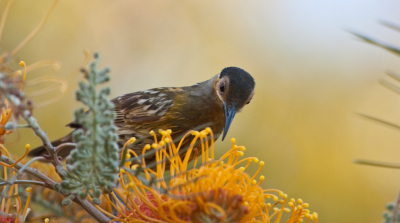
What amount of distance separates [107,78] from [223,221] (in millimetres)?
717

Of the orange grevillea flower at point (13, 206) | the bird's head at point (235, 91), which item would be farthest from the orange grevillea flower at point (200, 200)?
the bird's head at point (235, 91)

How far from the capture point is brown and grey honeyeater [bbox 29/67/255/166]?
3.29 metres

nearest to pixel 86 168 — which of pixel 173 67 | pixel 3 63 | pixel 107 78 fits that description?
pixel 107 78

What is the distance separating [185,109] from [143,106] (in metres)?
0.41

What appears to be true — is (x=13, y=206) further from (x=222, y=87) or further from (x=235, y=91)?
(x=222, y=87)

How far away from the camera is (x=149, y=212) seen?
1.80m

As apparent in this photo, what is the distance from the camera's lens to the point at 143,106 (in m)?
3.61

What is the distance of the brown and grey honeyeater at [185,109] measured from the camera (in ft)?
10.8

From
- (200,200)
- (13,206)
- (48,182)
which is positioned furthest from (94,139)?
(13,206)

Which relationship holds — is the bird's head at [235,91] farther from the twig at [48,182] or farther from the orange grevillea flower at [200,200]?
the twig at [48,182]

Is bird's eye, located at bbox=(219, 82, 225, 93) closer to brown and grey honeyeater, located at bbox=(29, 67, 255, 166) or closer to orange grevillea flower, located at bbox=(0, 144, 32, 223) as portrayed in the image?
brown and grey honeyeater, located at bbox=(29, 67, 255, 166)

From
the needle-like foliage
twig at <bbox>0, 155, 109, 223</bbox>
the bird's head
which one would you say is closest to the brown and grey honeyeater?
the bird's head

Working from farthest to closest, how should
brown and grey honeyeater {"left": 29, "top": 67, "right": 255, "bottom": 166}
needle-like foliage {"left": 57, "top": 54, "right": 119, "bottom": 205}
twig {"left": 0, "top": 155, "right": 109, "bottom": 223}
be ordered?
1. brown and grey honeyeater {"left": 29, "top": 67, "right": 255, "bottom": 166}
2. twig {"left": 0, "top": 155, "right": 109, "bottom": 223}
3. needle-like foliage {"left": 57, "top": 54, "right": 119, "bottom": 205}

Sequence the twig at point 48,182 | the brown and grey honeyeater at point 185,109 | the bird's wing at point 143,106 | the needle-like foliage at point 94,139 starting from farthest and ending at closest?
the bird's wing at point 143,106, the brown and grey honeyeater at point 185,109, the twig at point 48,182, the needle-like foliage at point 94,139
